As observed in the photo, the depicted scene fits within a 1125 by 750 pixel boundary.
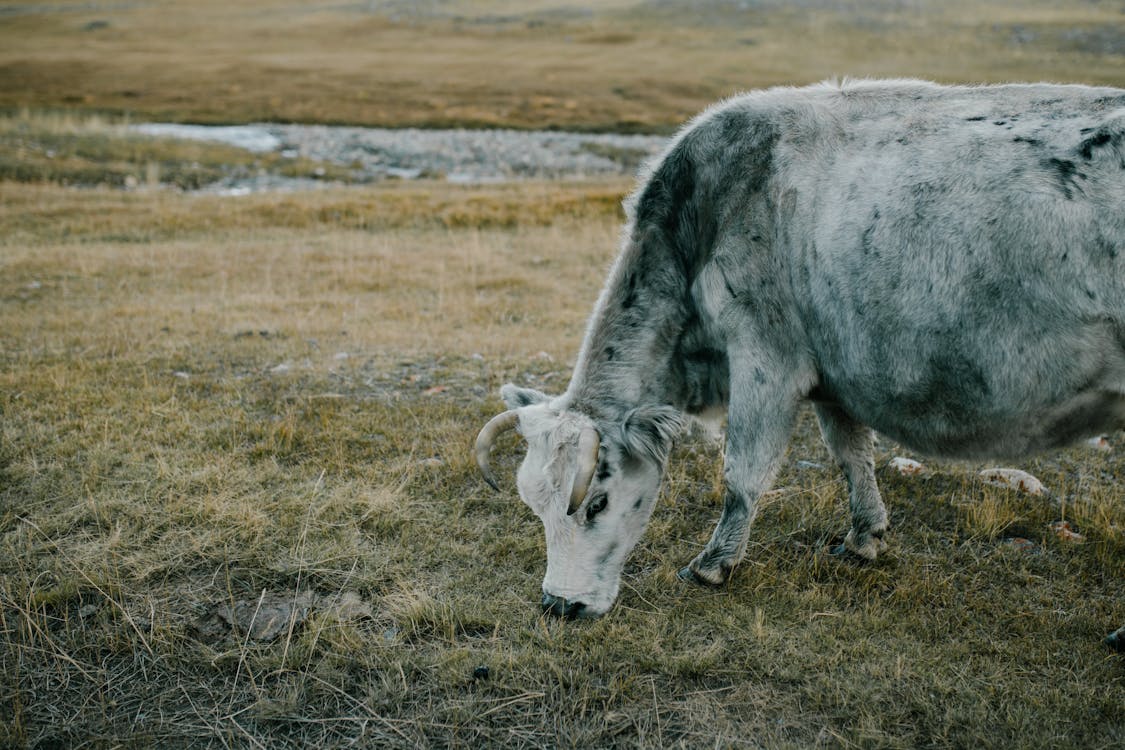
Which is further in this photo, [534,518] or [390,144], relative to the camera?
[390,144]

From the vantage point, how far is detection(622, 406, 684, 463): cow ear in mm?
4941

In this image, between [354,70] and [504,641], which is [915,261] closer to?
[504,641]

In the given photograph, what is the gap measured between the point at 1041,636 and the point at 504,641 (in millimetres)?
3063

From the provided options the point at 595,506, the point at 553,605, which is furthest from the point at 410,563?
the point at 595,506

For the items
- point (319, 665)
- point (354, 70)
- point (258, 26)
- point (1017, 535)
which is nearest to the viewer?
point (319, 665)

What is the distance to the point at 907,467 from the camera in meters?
6.77

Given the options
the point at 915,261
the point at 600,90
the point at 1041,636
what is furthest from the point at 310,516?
the point at 600,90

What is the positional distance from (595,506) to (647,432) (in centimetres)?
54

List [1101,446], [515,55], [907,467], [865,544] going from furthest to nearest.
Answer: [515,55]
[1101,446]
[907,467]
[865,544]

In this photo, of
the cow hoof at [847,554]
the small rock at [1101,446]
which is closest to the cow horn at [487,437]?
the cow hoof at [847,554]

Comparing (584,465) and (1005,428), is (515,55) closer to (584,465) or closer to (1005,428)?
(584,465)

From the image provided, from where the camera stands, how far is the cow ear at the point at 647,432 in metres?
4.94

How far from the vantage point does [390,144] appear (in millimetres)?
35156

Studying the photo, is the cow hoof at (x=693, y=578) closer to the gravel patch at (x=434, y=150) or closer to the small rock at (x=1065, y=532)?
the small rock at (x=1065, y=532)
